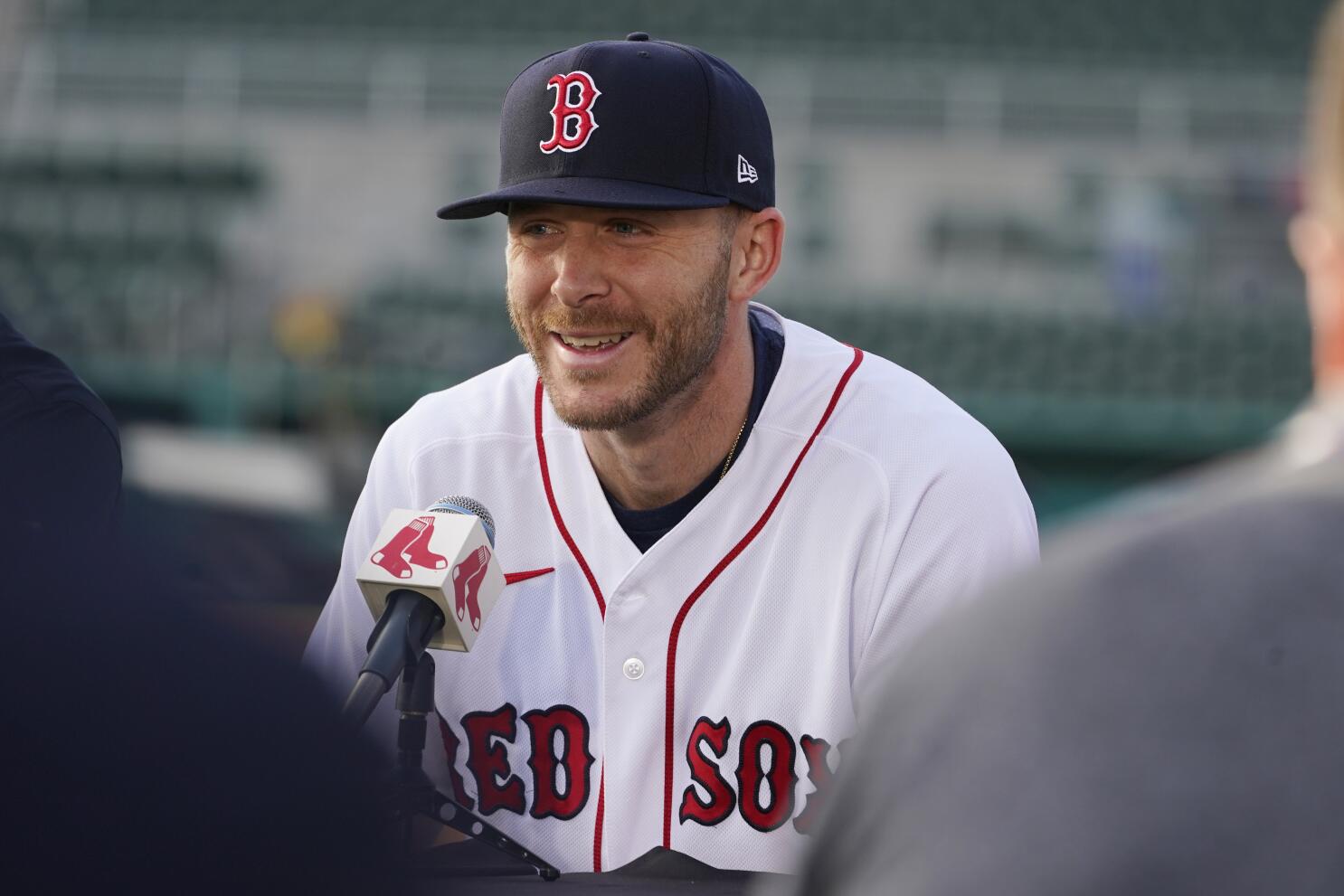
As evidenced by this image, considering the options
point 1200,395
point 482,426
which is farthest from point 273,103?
point 482,426

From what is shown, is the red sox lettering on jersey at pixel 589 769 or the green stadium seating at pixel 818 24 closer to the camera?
the red sox lettering on jersey at pixel 589 769

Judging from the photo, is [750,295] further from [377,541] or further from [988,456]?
[377,541]

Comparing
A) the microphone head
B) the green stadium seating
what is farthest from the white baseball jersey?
the green stadium seating

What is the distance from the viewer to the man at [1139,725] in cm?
74

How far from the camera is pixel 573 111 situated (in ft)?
7.61

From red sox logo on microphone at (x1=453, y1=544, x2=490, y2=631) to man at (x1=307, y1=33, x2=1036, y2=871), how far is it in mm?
393

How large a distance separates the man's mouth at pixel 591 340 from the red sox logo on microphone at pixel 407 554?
0.51 metres

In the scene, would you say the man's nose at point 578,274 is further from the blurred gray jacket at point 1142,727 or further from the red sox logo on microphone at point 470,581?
the blurred gray jacket at point 1142,727

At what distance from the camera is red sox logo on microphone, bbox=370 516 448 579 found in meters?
1.88

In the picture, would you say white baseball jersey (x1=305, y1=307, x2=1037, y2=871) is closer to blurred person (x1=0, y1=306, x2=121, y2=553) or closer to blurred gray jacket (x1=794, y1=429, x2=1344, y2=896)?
blurred person (x1=0, y1=306, x2=121, y2=553)

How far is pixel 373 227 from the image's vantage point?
39.6ft

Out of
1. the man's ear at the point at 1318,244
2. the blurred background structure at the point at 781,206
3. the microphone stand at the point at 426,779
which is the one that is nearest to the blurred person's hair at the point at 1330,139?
the man's ear at the point at 1318,244

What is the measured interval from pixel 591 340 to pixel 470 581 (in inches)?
21.6

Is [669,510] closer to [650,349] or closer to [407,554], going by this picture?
[650,349]
